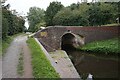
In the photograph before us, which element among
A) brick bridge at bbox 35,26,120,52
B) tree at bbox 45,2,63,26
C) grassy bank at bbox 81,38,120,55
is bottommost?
grassy bank at bbox 81,38,120,55

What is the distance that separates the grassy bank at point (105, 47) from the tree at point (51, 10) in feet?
78.0

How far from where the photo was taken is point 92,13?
48562mm

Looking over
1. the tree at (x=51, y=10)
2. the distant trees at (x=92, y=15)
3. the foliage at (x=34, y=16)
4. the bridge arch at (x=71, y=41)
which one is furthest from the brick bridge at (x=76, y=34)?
the foliage at (x=34, y=16)

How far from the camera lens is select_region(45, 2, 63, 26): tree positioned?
2432 inches

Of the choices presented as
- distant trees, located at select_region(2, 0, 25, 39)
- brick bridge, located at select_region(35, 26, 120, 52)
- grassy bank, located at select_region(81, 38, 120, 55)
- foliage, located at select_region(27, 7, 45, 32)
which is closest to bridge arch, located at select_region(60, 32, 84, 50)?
brick bridge, located at select_region(35, 26, 120, 52)

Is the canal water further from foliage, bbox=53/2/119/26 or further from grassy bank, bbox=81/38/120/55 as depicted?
foliage, bbox=53/2/119/26

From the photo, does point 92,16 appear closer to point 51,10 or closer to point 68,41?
point 68,41

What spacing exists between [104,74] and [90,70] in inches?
78.0

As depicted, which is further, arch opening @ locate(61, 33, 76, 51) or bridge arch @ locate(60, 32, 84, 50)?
arch opening @ locate(61, 33, 76, 51)

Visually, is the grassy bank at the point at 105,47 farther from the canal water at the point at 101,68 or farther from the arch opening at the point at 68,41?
the arch opening at the point at 68,41

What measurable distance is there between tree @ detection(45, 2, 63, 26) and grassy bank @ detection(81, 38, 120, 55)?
23786mm

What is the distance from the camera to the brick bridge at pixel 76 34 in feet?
121

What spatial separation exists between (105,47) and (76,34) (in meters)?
6.70

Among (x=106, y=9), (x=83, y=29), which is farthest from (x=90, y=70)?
(x=106, y=9)
